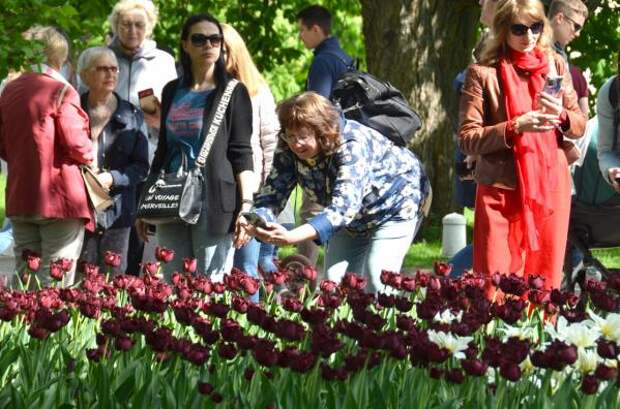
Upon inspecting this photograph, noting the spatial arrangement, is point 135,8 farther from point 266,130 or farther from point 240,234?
point 240,234

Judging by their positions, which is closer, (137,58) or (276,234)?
(276,234)

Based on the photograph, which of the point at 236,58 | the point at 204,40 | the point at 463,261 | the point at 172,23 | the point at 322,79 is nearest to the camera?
the point at 204,40

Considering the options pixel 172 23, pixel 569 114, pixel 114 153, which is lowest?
pixel 114 153

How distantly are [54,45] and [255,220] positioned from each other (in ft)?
8.02

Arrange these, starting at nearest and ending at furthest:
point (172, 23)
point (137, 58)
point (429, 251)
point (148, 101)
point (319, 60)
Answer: point (148, 101), point (137, 58), point (319, 60), point (429, 251), point (172, 23)

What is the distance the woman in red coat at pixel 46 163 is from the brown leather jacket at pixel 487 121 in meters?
2.13

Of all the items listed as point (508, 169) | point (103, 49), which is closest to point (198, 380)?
point (508, 169)

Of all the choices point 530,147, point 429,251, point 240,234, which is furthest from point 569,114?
point 429,251

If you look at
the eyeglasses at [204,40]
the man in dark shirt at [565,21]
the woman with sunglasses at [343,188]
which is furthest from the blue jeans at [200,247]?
the man in dark shirt at [565,21]

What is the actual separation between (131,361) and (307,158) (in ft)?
7.12

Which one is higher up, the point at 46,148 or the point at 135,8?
the point at 135,8

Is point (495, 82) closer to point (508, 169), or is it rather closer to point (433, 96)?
point (508, 169)

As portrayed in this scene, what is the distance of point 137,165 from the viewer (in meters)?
9.21

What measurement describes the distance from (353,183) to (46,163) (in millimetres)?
2260
